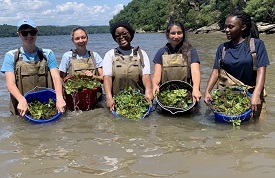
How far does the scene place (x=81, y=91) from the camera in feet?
19.6

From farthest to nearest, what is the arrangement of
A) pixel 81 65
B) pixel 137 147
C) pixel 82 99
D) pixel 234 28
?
pixel 81 65 < pixel 82 99 < pixel 234 28 < pixel 137 147

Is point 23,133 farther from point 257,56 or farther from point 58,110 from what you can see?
point 257,56

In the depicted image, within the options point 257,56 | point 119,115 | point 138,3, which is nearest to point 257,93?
point 257,56

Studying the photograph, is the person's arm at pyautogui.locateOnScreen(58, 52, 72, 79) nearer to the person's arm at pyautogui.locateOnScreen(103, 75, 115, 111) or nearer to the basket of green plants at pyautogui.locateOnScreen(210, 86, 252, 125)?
the person's arm at pyautogui.locateOnScreen(103, 75, 115, 111)

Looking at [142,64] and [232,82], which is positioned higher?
[142,64]

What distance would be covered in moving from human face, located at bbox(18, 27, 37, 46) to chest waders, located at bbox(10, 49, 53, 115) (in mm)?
268

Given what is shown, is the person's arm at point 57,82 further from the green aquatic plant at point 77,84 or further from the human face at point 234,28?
the human face at point 234,28

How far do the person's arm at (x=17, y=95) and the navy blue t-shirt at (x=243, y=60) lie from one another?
3.13 metres

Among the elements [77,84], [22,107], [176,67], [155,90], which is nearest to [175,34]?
[176,67]

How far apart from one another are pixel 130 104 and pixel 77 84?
3.45 ft

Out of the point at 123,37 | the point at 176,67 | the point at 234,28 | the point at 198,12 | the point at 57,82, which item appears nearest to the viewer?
the point at 234,28

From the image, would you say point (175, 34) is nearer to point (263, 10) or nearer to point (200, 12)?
point (263, 10)

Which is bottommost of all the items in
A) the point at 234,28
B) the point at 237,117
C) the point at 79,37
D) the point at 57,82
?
the point at 237,117

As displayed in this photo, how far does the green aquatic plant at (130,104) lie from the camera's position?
5.62m
